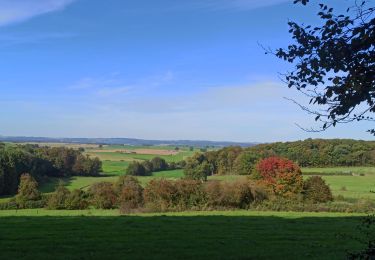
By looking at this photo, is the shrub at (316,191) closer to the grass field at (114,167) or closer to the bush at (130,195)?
the bush at (130,195)

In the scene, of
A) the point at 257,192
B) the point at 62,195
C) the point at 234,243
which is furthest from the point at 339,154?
the point at 234,243

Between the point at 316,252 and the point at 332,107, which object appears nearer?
the point at 332,107

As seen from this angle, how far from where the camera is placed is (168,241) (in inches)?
746

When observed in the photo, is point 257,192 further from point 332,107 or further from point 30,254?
point 332,107

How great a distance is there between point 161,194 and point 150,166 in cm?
6511

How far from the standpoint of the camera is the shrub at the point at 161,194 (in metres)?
47.5

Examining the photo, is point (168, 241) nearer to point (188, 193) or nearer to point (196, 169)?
point (188, 193)

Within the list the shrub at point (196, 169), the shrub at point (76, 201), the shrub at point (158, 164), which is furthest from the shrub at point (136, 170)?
the shrub at point (76, 201)

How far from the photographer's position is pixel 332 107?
5840mm

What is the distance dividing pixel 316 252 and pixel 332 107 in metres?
12.9

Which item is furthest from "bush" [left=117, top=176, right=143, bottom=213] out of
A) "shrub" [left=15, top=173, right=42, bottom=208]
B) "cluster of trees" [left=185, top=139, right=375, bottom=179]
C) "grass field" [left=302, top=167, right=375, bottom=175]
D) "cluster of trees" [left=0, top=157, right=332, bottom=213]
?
"grass field" [left=302, top=167, right=375, bottom=175]

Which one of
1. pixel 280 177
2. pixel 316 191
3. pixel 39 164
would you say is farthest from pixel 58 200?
pixel 39 164

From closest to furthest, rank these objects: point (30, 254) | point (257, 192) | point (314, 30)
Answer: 1. point (314, 30)
2. point (30, 254)
3. point (257, 192)

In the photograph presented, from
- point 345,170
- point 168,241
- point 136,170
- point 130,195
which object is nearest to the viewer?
point 168,241
